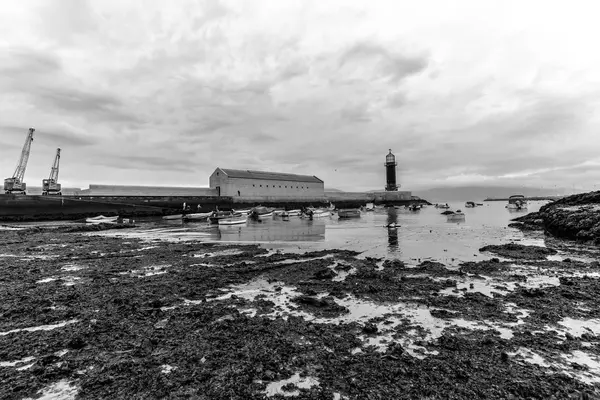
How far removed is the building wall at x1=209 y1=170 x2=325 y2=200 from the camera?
290 feet

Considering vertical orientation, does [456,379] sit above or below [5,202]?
below

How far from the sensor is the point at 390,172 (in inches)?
4948

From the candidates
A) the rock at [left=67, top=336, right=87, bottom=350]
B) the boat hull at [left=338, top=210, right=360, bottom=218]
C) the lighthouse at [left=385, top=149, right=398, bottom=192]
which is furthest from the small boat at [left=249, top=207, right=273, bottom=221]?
the lighthouse at [left=385, top=149, right=398, bottom=192]

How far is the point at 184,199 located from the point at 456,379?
8004 centimetres

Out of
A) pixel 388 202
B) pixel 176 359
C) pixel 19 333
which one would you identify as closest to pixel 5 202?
pixel 19 333

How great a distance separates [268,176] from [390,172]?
183ft

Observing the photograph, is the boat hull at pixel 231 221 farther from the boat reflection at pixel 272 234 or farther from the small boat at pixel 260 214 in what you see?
the small boat at pixel 260 214

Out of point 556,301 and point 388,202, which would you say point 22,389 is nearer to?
point 556,301

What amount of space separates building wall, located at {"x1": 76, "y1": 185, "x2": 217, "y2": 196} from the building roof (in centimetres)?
853

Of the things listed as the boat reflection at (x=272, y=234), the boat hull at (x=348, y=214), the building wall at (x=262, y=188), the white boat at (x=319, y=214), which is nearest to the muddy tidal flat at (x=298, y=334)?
the boat reflection at (x=272, y=234)

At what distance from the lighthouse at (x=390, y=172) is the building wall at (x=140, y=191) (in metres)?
73.7

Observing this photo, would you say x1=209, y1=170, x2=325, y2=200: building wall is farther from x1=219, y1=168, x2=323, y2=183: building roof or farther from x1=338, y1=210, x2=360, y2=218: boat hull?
x1=338, y1=210, x2=360, y2=218: boat hull

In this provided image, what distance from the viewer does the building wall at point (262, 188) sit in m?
88.3

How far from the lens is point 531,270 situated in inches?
511
